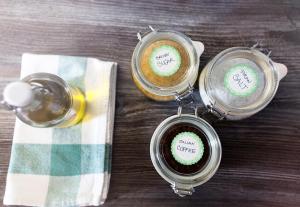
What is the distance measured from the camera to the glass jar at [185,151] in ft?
1.86

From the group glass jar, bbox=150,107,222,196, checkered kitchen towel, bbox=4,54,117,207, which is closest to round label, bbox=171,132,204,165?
glass jar, bbox=150,107,222,196

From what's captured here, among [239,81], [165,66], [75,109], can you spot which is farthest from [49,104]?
[239,81]

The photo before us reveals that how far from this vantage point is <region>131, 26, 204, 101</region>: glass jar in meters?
0.56

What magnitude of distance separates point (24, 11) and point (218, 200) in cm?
44

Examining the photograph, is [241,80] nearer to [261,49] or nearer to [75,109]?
[261,49]

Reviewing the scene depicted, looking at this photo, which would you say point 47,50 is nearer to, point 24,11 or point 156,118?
point 24,11

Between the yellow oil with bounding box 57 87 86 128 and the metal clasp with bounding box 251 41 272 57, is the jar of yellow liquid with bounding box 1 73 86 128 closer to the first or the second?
the yellow oil with bounding box 57 87 86 128

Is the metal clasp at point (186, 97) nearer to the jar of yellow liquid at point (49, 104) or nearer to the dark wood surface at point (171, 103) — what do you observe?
the dark wood surface at point (171, 103)

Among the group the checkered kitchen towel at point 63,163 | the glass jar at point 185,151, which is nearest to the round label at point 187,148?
the glass jar at point 185,151

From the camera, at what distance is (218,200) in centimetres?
61

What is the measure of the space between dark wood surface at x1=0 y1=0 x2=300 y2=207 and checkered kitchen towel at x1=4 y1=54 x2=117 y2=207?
0.08 feet

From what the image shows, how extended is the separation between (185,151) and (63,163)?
191mm

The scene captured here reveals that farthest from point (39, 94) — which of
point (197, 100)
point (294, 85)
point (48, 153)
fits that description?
point (294, 85)

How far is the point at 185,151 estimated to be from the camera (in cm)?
57
